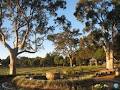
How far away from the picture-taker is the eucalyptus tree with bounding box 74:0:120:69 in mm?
55156

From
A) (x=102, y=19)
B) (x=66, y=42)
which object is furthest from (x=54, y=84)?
Result: (x=66, y=42)

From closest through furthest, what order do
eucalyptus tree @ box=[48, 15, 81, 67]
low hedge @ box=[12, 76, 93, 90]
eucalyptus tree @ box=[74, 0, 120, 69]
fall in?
low hedge @ box=[12, 76, 93, 90], eucalyptus tree @ box=[74, 0, 120, 69], eucalyptus tree @ box=[48, 15, 81, 67]

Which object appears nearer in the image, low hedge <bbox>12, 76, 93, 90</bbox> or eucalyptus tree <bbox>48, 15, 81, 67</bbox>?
low hedge <bbox>12, 76, 93, 90</bbox>

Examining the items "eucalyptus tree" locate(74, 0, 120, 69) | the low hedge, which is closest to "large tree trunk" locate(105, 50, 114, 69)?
"eucalyptus tree" locate(74, 0, 120, 69)

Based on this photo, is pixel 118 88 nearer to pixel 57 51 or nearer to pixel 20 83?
pixel 20 83

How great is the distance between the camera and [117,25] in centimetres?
5662

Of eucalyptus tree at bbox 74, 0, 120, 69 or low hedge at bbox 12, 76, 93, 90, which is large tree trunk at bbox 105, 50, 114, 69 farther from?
low hedge at bbox 12, 76, 93, 90

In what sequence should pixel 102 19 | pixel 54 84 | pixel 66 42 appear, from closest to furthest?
pixel 54 84, pixel 102 19, pixel 66 42

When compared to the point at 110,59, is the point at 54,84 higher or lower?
lower

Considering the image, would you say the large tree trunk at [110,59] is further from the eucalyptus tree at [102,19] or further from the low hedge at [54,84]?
the low hedge at [54,84]

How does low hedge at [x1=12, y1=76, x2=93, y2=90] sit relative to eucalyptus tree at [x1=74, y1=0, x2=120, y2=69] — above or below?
below

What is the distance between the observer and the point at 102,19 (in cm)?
5609

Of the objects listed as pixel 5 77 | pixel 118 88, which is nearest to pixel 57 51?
pixel 5 77

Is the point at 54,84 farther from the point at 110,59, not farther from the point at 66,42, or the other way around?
the point at 66,42
